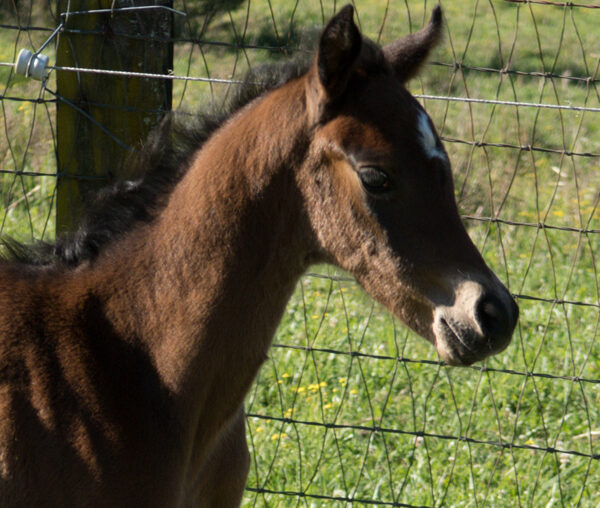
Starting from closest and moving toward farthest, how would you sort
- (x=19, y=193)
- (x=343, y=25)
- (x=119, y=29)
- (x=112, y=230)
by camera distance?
1. (x=343, y=25)
2. (x=112, y=230)
3. (x=119, y=29)
4. (x=19, y=193)

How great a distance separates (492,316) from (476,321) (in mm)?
49

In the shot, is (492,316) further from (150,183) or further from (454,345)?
(150,183)

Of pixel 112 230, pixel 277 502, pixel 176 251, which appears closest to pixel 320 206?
pixel 176 251

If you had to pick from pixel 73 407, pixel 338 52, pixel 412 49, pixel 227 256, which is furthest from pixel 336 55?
pixel 73 407

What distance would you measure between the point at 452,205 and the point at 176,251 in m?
0.80

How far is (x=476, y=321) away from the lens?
2.43 metres

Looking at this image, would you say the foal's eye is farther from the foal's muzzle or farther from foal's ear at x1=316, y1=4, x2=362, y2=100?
the foal's muzzle

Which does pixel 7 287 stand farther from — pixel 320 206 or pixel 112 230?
pixel 320 206

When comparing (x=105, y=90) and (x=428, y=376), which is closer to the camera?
(x=105, y=90)

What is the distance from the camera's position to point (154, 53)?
11.1ft

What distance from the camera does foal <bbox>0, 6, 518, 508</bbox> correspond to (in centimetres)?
246

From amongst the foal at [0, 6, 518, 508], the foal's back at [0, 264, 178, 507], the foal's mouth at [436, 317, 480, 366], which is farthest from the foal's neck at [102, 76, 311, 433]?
the foal's mouth at [436, 317, 480, 366]

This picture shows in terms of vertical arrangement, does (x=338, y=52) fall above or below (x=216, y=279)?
above

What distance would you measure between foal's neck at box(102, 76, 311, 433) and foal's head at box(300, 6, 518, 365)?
0.29 feet
